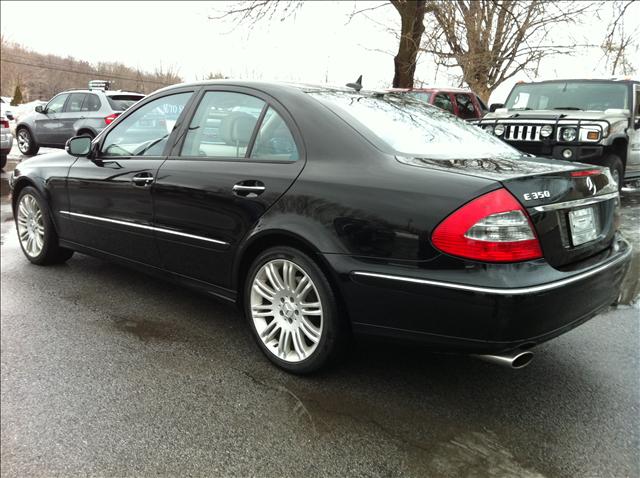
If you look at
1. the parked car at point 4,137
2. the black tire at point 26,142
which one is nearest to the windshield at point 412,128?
the parked car at point 4,137

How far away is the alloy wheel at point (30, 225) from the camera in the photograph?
15.6 ft

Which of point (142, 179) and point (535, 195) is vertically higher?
point (535, 195)

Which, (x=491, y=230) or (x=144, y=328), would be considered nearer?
(x=491, y=230)

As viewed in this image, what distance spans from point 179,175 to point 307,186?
103 cm

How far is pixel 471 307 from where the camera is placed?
2242 millimetres

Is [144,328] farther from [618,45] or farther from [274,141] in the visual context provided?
[618,45]

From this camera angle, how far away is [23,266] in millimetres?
4789

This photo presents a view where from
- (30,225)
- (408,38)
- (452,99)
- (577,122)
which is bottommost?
(30,225)

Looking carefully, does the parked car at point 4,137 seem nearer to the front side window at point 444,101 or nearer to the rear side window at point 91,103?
the rear side window at point 91,103

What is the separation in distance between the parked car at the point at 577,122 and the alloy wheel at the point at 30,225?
5606mm

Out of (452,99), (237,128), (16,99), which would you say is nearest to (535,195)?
(237,128)

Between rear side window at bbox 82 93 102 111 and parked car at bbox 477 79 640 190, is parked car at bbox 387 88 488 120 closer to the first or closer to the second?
parked car at bbox 477 79 640 190

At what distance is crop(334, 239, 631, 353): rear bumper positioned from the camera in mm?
2221

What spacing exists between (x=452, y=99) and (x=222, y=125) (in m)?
9.37
